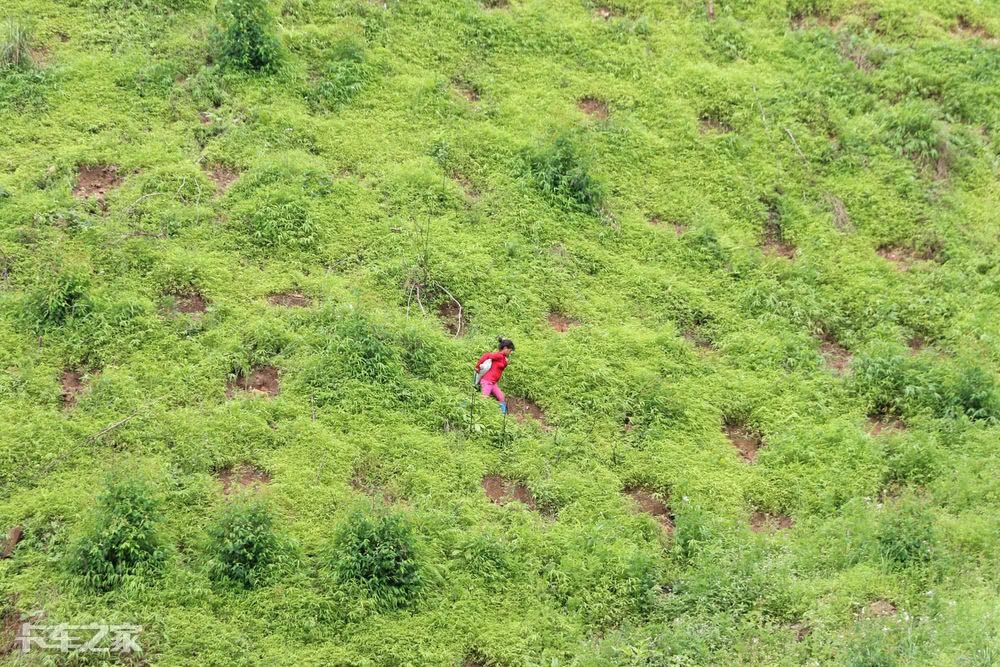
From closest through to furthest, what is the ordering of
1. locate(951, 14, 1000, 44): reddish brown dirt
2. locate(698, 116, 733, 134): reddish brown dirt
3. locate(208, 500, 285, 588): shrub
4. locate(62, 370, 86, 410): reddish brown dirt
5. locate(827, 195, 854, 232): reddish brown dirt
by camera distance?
locate(208, 500, 285, 588): shrub
locate(62, 370, 86, 410): reddish brown dirt
locate(827, 195, 854, 232): reddish brown dirt
locate(698, 116, 733, 134): reddish brown dirt
locate(951, 14, 1000, 44): reddish brown dirt

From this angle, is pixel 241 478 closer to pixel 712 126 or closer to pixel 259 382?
pixel 259 382

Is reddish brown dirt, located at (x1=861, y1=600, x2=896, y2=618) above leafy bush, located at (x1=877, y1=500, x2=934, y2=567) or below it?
below

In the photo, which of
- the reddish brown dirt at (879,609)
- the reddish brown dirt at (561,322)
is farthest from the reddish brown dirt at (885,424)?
the reddish brown dirt at (561,322)

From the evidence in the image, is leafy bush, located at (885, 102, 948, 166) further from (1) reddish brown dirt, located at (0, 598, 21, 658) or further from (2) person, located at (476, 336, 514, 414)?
(1) reddish brown dirt, located at (0, 598, 21, 658)

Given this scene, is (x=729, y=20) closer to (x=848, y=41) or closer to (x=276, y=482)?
(x=848, y=41)

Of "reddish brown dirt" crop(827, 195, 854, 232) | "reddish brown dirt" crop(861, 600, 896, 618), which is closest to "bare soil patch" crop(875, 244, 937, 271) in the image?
"reddish brown dirt" crop(827, 195, 854, 232)

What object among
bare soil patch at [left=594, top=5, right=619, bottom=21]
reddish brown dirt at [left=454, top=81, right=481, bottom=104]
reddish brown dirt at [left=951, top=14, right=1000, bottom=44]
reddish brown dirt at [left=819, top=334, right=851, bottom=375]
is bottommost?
reddish brown dirt at [left=819, top=334, right=851, bottom=375]

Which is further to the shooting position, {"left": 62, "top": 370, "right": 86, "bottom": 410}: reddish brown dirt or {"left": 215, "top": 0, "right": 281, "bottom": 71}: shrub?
{"left": 215, "top": 0, "right": 281, "bottom": 71}: shrub
